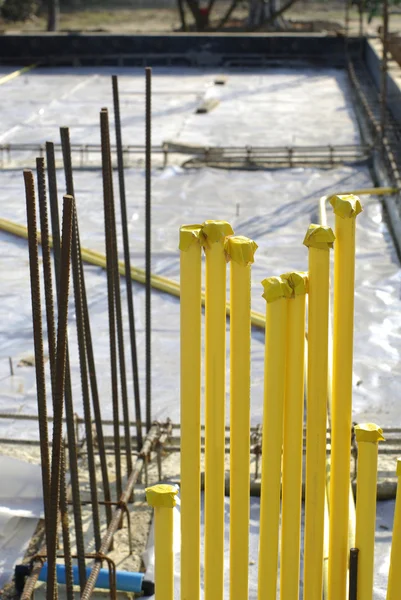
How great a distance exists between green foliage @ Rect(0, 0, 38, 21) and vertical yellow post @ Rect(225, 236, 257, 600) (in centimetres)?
4117

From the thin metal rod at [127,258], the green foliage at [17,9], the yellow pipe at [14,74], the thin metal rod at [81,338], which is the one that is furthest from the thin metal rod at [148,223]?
the green foliage at [17,9]

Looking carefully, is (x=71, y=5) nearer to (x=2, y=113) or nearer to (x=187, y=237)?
(x=2, y=113)

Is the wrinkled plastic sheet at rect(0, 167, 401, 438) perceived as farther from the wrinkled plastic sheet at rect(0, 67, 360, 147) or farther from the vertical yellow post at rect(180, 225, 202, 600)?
the vertical yellow post at rect(180, 225, 202, 600)

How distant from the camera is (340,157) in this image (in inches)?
716

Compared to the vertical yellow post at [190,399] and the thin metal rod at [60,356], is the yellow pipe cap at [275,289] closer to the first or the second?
the vertical yellow post at [190,399]

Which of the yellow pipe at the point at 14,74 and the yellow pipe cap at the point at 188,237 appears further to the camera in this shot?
the yellow pipe at the point at 14,74

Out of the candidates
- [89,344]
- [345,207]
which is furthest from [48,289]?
[345,207]

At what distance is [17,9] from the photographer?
4306 cm

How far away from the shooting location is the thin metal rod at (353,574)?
484 cm

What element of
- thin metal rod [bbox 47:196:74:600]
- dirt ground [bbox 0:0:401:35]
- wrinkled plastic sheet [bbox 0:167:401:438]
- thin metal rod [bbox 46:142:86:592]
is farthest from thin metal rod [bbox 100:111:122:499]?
dirt ground [bbox 0:0:401:35]

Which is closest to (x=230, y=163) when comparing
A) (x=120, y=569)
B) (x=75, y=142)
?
(x=75, y=142)

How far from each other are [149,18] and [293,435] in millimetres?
46072

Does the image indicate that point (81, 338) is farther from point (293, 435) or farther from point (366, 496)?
point (366, 496)

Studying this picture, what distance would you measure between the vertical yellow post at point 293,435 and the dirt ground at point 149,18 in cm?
3597
